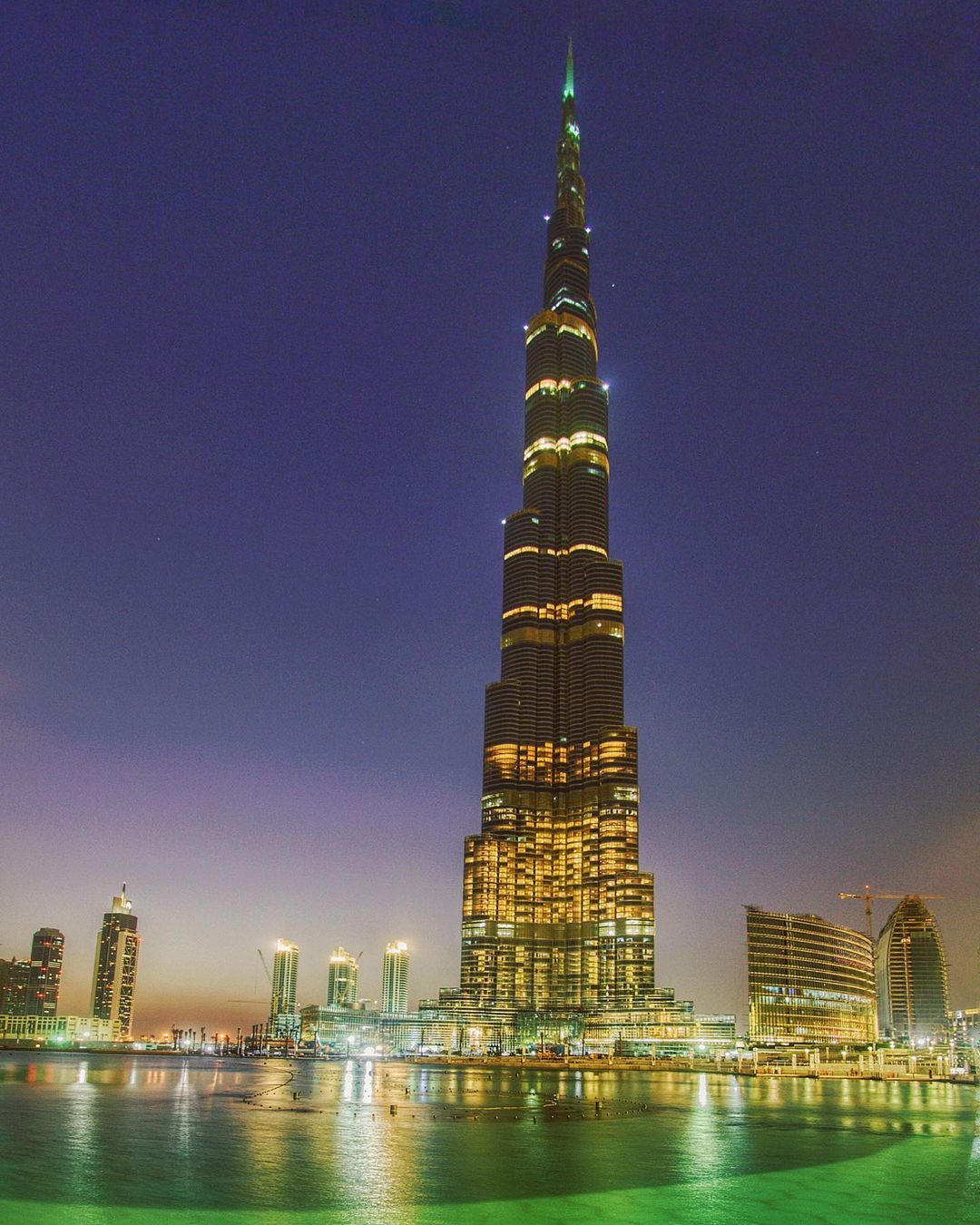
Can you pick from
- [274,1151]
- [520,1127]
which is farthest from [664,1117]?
[274,1151]

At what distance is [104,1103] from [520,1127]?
57348 millimetres

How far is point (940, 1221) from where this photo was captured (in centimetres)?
5300

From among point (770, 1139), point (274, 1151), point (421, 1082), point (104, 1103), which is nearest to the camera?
point (274, 1151)

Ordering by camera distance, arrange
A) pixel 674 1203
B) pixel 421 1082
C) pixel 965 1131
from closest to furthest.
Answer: pixel 674 1203
pixel 965 1131
pixel 421 1082

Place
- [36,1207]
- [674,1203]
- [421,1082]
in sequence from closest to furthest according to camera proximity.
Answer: [36,1207]
[674,1203]
[421,1082]

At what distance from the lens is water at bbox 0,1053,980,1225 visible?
53.8m

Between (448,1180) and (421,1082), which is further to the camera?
(421,1082)

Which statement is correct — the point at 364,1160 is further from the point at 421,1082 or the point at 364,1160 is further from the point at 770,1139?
the point at 421,1082

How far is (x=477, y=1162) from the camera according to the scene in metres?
70.9

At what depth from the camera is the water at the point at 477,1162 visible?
2120 inches

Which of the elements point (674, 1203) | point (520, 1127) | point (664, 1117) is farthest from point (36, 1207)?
point (664, 1117)

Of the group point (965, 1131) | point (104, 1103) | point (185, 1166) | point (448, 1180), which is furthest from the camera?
point (104, 1103)

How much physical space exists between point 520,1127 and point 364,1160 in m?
30.3

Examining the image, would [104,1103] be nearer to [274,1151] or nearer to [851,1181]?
[274,1151]
